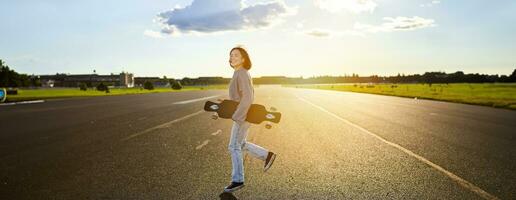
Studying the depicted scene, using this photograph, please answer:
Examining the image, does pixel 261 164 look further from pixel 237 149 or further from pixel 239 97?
pixel 239 97

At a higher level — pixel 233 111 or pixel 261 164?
pixel 233 111

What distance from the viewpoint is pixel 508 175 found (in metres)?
6.62

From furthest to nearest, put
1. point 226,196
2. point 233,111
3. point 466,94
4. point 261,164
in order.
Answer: point 466,94 < point 261,164 < point 233,111 < point 226,196

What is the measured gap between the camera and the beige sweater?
17.6 feet

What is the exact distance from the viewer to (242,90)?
5.37m

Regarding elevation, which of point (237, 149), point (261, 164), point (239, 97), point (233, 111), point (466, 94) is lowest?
point (466, 94)

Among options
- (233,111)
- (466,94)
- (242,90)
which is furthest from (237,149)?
(466,94)

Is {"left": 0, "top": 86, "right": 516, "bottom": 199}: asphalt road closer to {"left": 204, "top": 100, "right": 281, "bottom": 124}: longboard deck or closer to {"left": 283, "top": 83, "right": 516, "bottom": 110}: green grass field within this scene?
{"left": 204, "top": 100, "right": 281, "bottom": 124}: longboard deck

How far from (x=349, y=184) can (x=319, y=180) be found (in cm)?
43

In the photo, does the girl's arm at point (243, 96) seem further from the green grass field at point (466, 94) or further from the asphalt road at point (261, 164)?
the green grass field at point (466, 94)

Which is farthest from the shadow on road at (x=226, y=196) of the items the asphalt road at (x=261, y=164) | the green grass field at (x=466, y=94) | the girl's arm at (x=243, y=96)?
the green grass field at (x=466, y=94)

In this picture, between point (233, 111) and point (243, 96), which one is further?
point (233, 111)

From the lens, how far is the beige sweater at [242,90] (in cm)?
536

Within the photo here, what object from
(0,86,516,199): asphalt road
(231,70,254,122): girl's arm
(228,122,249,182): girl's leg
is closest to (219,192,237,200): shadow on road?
(0,86,516,199): asphalt road
